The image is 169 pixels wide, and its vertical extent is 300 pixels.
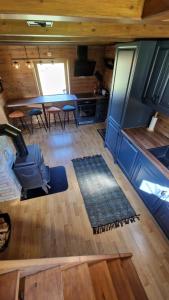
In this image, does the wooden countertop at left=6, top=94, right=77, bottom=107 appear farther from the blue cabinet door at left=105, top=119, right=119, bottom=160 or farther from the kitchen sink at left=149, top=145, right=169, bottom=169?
the kitchen sink at left=149, top=145, right=169, bottom=169

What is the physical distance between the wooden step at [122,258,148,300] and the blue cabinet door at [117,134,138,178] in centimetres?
148

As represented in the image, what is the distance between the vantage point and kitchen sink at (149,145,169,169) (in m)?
2.37

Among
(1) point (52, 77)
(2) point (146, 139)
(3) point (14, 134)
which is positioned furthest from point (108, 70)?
(3) point (14, 134)

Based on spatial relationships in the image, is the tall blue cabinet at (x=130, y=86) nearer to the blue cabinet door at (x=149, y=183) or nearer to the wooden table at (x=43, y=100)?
the blue cabinet door at (x=149, y=183)

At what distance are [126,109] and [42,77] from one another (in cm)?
310

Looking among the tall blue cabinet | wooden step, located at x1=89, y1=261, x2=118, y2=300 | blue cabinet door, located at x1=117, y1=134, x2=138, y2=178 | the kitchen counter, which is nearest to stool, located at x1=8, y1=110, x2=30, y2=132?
the kitchen counter

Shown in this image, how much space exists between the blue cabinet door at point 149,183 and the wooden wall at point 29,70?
323cm

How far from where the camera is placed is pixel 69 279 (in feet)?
4.48

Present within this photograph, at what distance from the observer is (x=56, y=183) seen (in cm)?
301

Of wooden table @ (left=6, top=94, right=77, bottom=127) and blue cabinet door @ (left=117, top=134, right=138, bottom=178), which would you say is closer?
blue cabinet door @ (left=117, top=134, right=138, bottom=178)

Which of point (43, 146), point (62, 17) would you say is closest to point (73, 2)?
point (62, 17)

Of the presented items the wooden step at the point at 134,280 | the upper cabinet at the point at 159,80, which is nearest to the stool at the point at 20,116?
A: the upper cabinet at the point at 159,80

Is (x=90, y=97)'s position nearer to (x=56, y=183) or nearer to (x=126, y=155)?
(x=126, y=155)

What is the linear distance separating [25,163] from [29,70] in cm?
313
